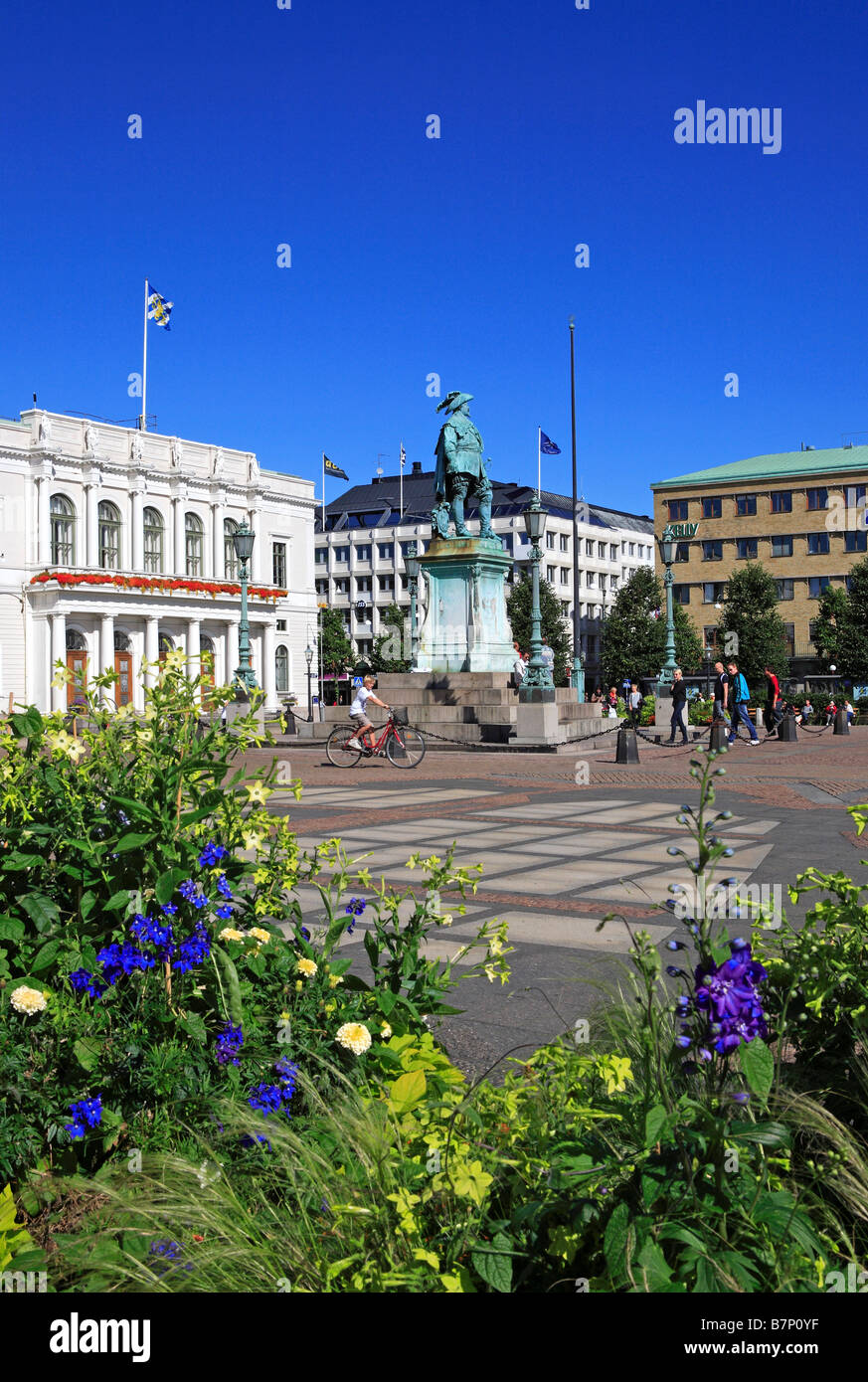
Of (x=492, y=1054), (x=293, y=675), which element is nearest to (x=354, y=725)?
(x=492, y=1054)

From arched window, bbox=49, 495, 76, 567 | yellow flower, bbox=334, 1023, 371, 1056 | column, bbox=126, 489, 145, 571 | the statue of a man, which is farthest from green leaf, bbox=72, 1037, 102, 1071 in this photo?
column, bbox=126, 489, 145, 571

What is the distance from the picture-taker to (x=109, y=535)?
246ft

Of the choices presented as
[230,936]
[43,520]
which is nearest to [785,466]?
[43,520]

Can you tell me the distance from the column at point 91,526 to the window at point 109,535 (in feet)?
2.52

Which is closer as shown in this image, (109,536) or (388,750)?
(388,750)

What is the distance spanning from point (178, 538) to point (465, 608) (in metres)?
54.3

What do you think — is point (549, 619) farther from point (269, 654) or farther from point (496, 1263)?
point (496, 1263)

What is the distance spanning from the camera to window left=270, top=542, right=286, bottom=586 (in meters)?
89.2

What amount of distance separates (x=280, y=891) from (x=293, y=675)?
86.0 meters

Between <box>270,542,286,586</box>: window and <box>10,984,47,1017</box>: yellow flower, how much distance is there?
87234 millimetres

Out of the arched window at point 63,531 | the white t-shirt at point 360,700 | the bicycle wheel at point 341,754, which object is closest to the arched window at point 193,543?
the arched window at point 63,531

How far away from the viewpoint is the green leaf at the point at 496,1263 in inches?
83.4

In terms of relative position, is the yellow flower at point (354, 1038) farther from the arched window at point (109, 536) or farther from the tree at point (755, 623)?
the arched window at point (109, 536)

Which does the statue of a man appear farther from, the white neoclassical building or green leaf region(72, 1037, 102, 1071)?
the white neoclassical building
